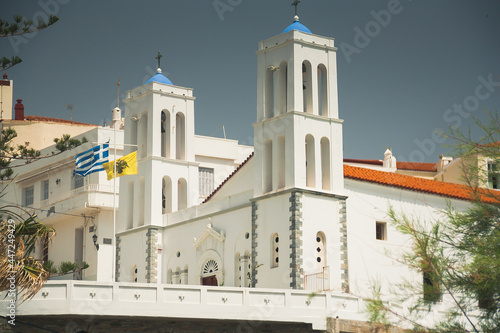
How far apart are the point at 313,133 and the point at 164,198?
36.3 feet

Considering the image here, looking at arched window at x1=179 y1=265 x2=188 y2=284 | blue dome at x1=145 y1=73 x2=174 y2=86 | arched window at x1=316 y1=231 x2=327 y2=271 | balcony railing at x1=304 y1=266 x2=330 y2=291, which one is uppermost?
blue dome at x1=145 y1=73 x2=174 y2=86

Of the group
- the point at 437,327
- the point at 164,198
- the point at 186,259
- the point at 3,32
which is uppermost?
the point at 3,32

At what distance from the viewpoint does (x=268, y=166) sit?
39.6 meters

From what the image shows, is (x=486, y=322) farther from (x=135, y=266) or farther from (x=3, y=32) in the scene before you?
(x=135, y=266)

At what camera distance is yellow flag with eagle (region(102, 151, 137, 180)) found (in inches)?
1713

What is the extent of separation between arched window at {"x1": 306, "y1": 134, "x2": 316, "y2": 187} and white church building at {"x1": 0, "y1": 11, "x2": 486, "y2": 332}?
40 millimetres

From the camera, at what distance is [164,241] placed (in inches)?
1770

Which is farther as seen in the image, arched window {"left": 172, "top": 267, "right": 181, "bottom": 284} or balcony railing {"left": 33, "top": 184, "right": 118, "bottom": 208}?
balcony railing {"left": 33, "top": 184, "right": 118, "bottom": 208}

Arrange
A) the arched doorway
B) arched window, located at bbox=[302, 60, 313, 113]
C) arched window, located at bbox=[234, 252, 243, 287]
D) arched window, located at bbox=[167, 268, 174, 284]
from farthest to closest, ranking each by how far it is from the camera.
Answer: arched window, located at bbox=[167, 268, 174, 284] < the arched doorway < arched window, located at bbox=[234, 252, 243, 287] < arched window, located at bbox=[302, 60, 313, 113]

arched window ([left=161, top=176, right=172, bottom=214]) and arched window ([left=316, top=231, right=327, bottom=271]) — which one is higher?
arched window ([left=161, top=176, right=172, bottom=214])

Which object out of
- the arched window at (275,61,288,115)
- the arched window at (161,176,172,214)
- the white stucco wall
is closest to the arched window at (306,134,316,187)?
the white stucco wall

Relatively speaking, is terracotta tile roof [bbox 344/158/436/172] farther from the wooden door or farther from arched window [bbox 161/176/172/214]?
the wooden door

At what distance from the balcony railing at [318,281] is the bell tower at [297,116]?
3.54m

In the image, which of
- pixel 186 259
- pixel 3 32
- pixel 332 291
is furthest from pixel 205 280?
pixel 3 32
